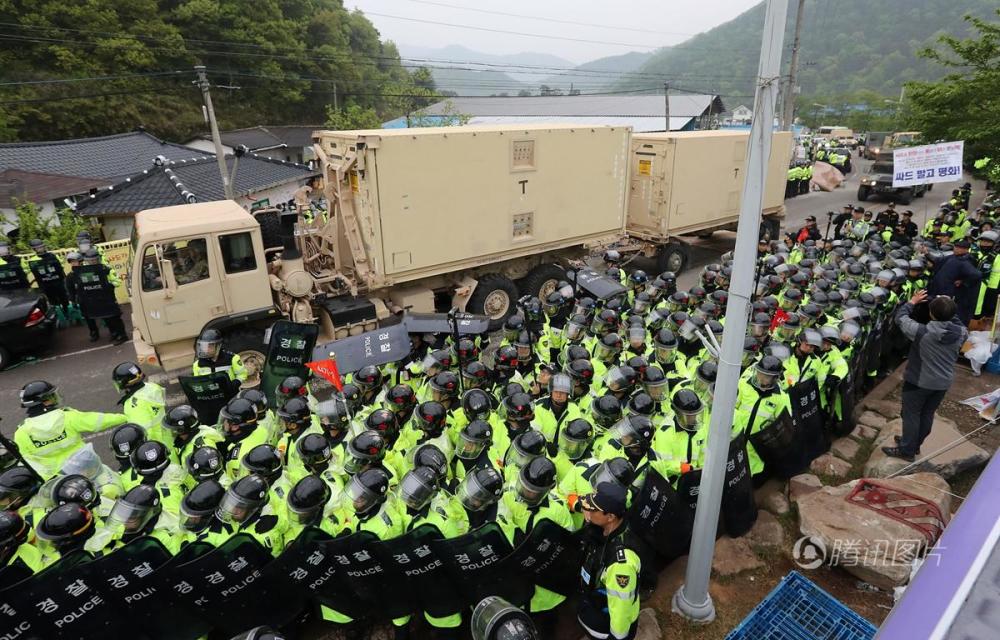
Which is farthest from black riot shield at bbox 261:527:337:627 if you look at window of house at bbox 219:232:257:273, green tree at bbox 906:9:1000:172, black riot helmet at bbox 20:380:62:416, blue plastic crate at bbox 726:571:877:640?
green tree at bbox 906:9:1000:172

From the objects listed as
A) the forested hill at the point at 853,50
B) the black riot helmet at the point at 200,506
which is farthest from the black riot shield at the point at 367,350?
the forested hill at the point at 853,50

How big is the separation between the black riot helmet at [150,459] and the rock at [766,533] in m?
4.58

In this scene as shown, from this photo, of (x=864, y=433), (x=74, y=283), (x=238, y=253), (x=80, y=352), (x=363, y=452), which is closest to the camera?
(x=363, y=452)

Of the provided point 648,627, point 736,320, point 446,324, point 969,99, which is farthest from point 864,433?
point 969,99

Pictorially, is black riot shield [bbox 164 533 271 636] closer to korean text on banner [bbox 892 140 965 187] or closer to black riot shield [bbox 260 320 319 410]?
black riot shield [bbox 260 320 319 410]

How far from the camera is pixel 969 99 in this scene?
11188 mm

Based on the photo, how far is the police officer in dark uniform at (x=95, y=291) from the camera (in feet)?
29.3

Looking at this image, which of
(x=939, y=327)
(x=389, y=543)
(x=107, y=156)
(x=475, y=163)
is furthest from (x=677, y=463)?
(x=107, y=156)

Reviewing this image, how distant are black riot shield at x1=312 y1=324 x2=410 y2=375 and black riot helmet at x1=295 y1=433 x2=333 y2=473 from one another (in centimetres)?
168

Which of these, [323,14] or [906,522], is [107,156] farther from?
[323,14]

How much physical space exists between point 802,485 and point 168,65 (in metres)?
36.8

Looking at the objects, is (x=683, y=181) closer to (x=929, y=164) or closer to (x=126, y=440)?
(x=929, y=164)

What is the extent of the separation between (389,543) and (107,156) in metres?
20.1

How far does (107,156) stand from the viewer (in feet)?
59.2
